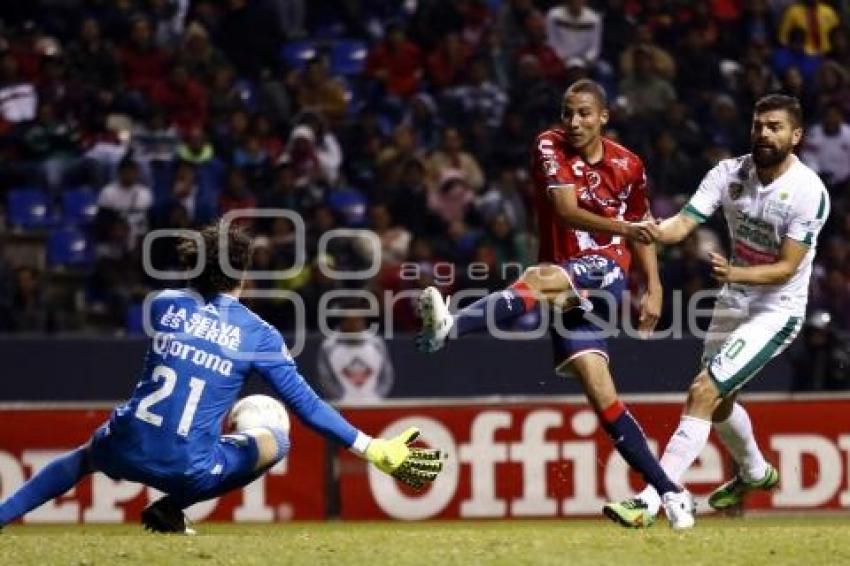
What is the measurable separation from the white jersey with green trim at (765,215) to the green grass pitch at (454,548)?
1.31m

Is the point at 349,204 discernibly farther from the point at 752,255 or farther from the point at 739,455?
the point at 752,255

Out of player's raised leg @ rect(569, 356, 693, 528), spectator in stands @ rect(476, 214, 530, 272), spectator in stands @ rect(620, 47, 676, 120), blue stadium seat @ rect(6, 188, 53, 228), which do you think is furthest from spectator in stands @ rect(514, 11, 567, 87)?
player's raised leg @ rect(569, 356, 693, 528)

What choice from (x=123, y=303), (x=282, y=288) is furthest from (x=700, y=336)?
(x=123, y=303)

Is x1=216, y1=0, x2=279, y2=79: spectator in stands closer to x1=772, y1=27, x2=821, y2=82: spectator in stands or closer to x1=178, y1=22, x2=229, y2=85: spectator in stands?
x1=178, y1=22, x2=229, y2=85: spectator in stands

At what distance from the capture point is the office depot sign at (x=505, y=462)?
51.5 ft

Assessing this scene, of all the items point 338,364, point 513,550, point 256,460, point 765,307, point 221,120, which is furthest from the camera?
point 221,120

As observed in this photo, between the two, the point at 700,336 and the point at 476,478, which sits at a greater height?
the point at 700,336

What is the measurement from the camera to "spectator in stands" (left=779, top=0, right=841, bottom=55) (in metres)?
21.6

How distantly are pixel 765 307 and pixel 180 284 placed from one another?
7676mm

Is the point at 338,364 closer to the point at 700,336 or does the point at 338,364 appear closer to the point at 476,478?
the point at 476,478

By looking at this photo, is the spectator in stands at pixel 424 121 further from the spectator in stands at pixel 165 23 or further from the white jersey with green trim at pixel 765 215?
the white jersey with green trim at pixel 765 215

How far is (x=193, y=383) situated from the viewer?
9727mm

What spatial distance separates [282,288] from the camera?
17516 mm

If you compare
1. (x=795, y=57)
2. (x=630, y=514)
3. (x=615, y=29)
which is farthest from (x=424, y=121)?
(x=630, y=514)
